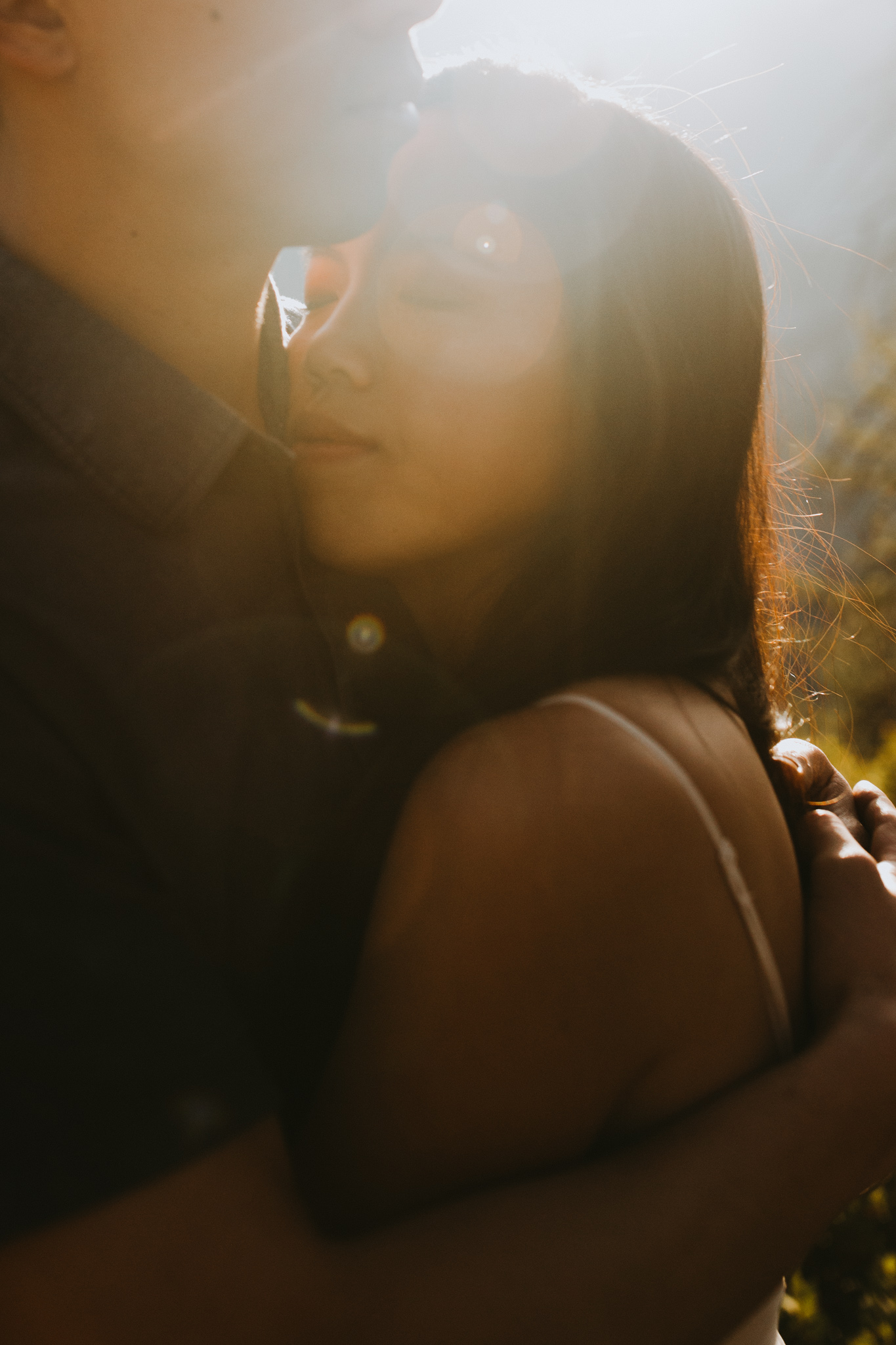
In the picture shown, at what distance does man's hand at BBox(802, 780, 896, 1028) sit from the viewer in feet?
4.90

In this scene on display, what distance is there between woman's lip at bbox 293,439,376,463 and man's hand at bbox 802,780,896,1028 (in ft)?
4.25

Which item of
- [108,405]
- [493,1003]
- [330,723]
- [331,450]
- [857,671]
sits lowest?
[857,671]

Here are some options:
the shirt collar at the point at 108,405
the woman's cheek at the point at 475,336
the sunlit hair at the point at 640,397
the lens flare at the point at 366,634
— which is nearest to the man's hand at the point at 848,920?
the sunlit hair at the point at 640,397

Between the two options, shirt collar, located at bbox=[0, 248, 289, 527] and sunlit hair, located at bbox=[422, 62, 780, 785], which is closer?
shirt collar, located at bbox=[0, 248, 289, 527]

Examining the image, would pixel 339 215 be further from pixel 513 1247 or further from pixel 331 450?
pixel 513 1247

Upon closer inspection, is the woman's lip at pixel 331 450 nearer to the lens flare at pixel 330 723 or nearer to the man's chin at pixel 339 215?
the man's chin at pixel 339 215

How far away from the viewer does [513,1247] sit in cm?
106

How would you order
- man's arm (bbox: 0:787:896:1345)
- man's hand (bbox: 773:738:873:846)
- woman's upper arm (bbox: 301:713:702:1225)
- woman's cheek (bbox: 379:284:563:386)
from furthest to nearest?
man's hand (bbox: 773:738:873:846) → woman's cheek (bbox: 379:284:563:386) → woman's upper arm (bbox: 301:713:702:1225) → man's arm (bbox: 0:787:896:1345)

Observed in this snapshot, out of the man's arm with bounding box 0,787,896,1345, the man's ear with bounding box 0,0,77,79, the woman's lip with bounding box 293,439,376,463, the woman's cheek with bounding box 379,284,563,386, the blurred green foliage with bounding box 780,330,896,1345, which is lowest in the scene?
the blurred green foliage with bounding box 780,330,896,1345

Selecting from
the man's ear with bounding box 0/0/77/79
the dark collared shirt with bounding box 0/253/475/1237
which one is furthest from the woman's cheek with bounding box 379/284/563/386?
the man's ear with bounding box 0/0/77/79

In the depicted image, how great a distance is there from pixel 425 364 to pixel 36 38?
834 millimetres

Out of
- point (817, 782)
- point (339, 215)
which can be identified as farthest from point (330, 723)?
point (817, 782)

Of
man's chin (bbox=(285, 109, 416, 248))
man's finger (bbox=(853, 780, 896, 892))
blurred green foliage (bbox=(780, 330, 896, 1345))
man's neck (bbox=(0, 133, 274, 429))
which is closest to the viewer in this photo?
man's neck (bbox=(0, 133, 274, 429))

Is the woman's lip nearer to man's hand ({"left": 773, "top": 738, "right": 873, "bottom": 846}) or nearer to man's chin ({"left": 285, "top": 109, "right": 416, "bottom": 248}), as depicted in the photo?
man's chin ({"left": 285, "top": 109, "right": 416, "bottom": 248})
